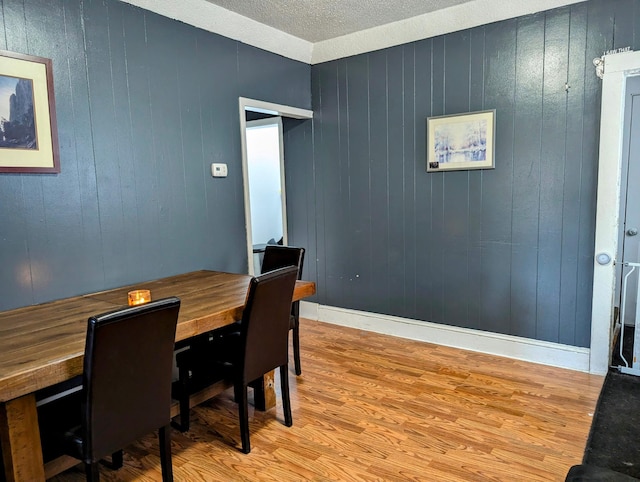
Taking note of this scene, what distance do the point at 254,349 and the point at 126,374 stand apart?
721mm

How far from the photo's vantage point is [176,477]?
80.8 inches

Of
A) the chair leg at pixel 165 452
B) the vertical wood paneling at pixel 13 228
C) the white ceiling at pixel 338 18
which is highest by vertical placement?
the white ceiling at pixel 338 18

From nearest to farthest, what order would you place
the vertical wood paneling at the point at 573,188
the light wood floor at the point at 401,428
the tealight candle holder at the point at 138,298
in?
1. the light wood floor at the point at 401,428
2. the tealight candle holder at the point at 138,298
3. the vertical wood paneling at the point at 573,188

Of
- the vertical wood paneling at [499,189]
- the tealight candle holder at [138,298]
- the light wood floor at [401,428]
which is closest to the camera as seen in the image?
the light wood floor at [401,428]

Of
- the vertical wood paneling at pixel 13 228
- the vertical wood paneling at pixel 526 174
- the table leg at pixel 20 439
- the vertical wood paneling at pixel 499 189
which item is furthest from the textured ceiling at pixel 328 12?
the table leg at pixel 20 439

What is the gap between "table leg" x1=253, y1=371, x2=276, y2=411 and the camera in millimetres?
2635

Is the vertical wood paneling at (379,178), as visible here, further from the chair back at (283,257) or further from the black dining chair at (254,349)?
the black dining chair at (254,349)

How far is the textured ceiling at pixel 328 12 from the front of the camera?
3.24 metres

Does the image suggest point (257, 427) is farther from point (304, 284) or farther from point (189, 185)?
point (189, 185)

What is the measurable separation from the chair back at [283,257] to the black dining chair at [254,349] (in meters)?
0.79

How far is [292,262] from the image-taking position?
316 cm

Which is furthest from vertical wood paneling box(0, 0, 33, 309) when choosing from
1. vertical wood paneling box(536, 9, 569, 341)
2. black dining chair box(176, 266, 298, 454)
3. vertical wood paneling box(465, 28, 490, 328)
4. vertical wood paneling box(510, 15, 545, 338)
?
vertical wood paneling box(536, 9, 569, 341)

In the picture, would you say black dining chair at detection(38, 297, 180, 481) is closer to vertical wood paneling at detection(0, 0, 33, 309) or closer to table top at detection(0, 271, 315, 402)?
table top at detection(0, 271, 315, 402)

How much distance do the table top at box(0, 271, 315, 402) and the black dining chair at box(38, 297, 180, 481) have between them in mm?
126
